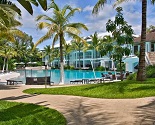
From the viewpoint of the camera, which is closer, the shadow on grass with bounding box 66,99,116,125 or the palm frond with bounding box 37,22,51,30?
the shadow on grass with bounding box 66,99,116,125

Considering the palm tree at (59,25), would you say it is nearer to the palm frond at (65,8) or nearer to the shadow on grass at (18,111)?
the palm frond at (65,8)

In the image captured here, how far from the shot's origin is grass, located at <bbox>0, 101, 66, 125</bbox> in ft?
26.0

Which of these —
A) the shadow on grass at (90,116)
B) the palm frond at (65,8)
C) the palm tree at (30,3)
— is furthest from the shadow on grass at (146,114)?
the palm frond at (65,8)

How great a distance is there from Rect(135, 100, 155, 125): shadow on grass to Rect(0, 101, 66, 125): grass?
7.34 feet

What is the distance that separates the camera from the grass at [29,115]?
312 inches

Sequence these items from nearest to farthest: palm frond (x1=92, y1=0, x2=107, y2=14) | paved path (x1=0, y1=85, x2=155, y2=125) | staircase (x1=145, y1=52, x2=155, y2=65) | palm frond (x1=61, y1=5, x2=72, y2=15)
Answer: paved path (x1=0, y1=85, x2=155, y2=125) → palm frond (x1=92, y1=0, x2=107, y2=14) → palm frond (x1=61, y1=5, x2=72, y2=15) → staircase (x1=145, y1=52, x2=155, y2=65)

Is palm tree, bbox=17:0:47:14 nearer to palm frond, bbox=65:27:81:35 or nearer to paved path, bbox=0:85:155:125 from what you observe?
paved path, bbox=0:85:155:125

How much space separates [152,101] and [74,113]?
3.33 m

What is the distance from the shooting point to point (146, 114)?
8.16 meters

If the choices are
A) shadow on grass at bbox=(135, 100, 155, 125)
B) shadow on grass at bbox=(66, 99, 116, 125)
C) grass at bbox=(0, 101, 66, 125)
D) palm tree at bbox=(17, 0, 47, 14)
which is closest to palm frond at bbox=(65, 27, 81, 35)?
palm tree at bbox=(17, 0, 47, 14)

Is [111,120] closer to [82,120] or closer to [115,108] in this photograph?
[82,120]

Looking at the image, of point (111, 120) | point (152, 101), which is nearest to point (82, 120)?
point (111, 120)

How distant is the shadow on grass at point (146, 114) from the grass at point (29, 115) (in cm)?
224

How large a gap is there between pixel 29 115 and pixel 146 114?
12.7ft
